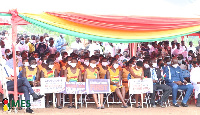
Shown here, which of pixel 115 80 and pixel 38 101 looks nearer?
pixel 38 101

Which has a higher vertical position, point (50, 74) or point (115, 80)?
point (50, 74)

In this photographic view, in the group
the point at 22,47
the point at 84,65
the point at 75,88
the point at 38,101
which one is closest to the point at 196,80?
the point at 84,65

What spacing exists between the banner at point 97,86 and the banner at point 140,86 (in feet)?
2.48

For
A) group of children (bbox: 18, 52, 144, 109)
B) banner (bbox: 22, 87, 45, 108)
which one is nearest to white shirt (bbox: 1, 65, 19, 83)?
group of children (bbox: 18, 52, 144, 109)

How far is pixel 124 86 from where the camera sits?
42.5 ft

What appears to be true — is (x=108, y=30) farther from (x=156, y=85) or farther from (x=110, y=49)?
(x=110, y=49)

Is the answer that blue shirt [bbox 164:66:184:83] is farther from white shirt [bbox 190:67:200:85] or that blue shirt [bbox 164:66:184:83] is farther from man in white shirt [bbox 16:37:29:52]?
man in white shirt [bbox 16:37:29:52]

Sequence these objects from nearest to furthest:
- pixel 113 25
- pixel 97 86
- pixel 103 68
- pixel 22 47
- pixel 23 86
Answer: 1. pixel 113 25
2. pixel 23 86
3. pixel 97 86
4. pixel 103 68
5. pixel 22 47

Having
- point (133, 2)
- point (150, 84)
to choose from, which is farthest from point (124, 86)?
point (133, 2)

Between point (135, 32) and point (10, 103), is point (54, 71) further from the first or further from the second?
point (135, 32)

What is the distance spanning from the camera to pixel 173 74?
1352 cm

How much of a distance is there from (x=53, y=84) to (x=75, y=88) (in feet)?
2.25

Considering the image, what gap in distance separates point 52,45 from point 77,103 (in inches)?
A: 170

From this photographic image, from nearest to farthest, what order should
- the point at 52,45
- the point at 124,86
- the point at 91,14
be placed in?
the point at 91,14, the point at 124,86, the point at 52,45
